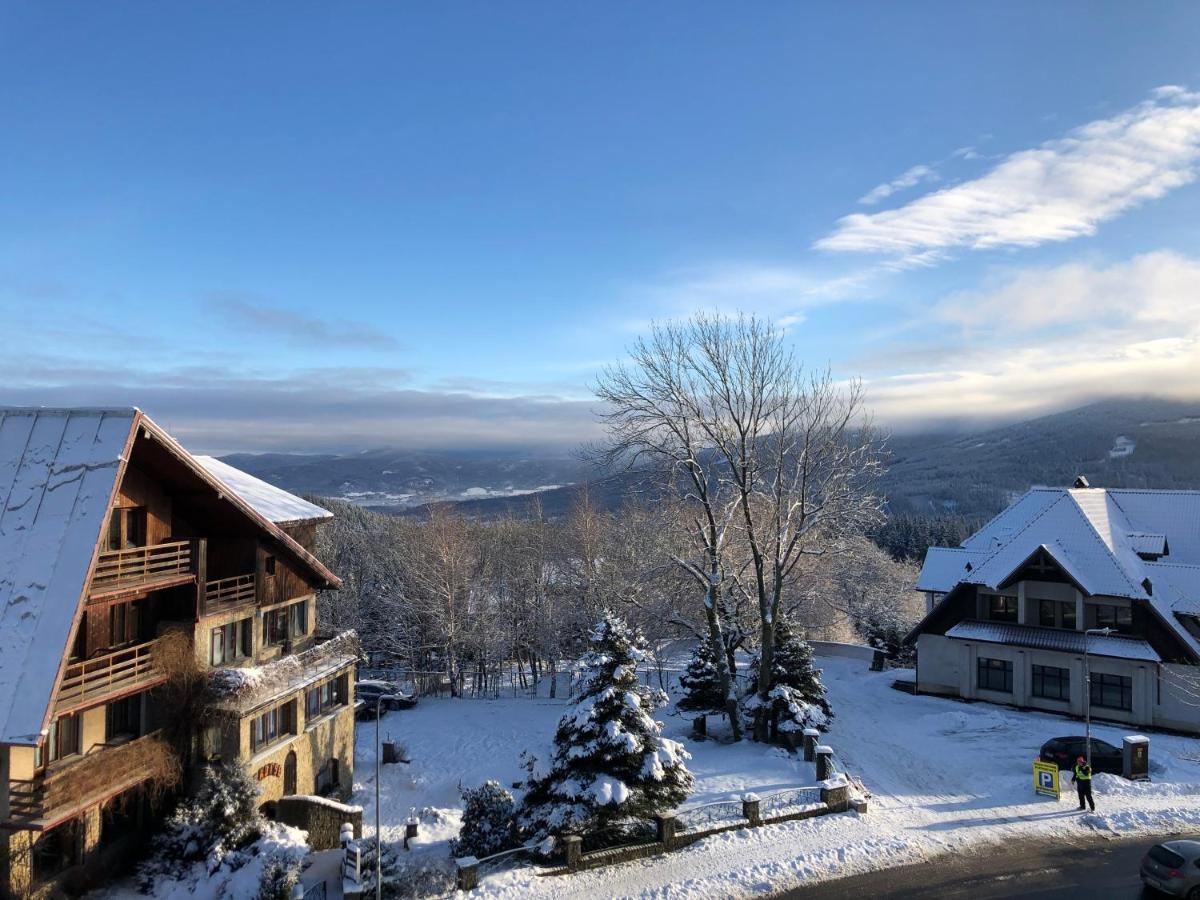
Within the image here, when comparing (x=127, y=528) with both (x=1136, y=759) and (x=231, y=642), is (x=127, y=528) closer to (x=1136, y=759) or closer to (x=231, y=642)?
(x=231, y=642)

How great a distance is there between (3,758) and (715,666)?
2352 cm

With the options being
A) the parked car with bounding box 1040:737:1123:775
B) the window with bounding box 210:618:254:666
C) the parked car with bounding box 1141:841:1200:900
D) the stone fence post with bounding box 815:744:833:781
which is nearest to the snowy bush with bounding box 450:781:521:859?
the window with bounding box 210:618:254:666

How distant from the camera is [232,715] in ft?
65.1

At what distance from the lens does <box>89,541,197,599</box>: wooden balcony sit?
1661 cm

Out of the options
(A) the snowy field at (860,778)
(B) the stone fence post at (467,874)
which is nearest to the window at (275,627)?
(A) the snowy field at (860,778)

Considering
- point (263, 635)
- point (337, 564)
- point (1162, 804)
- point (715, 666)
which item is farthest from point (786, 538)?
point (337, 564)

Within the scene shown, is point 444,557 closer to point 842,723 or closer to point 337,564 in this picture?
point 337,564

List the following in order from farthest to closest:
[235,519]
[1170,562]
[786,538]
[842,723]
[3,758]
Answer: [1170,562] < [842,723] < [786,538] < [235,519] < [3,758]

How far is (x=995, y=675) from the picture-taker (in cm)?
3394

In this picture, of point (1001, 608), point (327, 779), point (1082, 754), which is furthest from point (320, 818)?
point (1001, 608)

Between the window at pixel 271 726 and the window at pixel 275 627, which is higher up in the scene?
the window at pixel 275 627

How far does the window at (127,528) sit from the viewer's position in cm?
1818

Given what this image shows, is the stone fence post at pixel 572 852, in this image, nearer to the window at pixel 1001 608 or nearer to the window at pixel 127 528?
the window at pixel 127 528

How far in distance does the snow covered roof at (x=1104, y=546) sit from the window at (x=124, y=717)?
32959 millimetres
